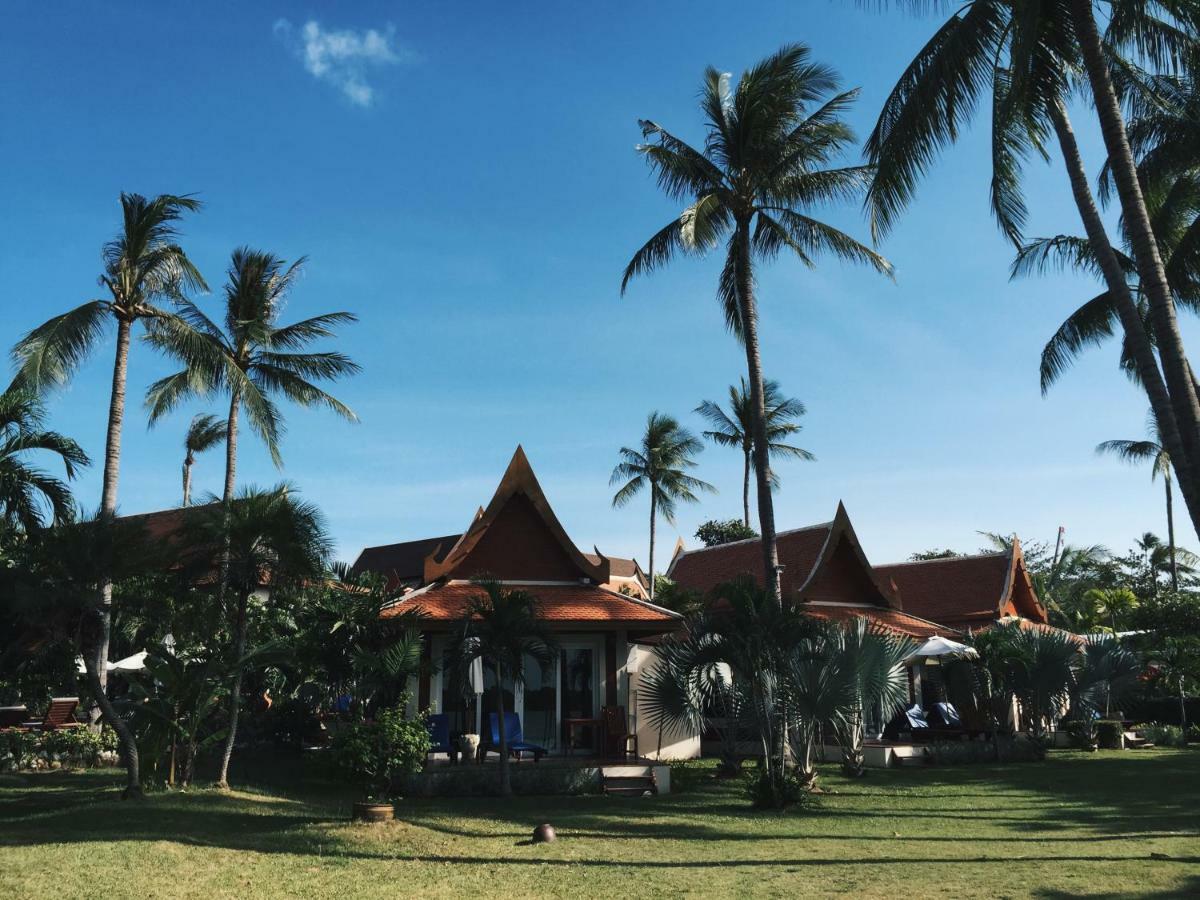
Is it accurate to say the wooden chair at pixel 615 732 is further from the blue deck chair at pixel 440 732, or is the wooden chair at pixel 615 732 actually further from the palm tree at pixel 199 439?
the palm tree at pixel 199 439

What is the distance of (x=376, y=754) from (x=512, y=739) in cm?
496

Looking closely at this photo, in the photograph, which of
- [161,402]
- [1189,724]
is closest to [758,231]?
[161,402]

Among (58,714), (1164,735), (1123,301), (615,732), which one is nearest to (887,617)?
(1164,735)

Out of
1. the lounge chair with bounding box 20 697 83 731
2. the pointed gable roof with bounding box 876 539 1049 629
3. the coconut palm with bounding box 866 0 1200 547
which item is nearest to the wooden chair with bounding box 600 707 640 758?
the coconut palm with bounding box 866 0 1200 547

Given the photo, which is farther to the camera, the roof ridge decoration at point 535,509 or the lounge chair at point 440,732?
the roof ridge decoration at point 535,509

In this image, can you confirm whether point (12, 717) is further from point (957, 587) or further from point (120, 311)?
point (957, 587)

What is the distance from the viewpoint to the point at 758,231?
66.3 ft

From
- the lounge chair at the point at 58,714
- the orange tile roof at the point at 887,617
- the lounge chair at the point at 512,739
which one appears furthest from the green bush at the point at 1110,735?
the lounge chair at the point at 58,714

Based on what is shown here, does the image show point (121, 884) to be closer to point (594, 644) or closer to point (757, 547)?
point (594, 644)

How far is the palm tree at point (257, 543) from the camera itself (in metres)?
14.9

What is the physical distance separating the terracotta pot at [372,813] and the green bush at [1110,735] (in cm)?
1861

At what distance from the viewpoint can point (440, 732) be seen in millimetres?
16625

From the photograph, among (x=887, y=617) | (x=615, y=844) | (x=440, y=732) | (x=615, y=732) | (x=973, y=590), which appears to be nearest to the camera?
(x=615, y=844)

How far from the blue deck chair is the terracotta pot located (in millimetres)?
4201
